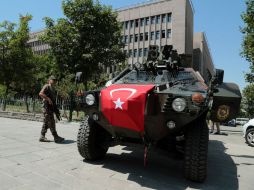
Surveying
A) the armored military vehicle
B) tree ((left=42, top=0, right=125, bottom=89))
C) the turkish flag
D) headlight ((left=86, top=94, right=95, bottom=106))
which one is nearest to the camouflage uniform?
the armored military vehicle

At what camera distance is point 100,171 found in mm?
4559

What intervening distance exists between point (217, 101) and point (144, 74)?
5.30ft

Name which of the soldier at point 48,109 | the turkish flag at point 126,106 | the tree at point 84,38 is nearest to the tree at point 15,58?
the tree at point 84,38

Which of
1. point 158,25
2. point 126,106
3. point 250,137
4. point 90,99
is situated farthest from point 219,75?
point 158,25

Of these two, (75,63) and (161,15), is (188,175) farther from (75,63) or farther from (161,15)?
(161,15)

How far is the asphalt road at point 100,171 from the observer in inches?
152

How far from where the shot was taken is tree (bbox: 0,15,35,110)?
20188 mm

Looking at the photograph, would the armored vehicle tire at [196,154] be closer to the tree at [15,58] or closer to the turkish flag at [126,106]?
the turkish flag at [126,106]

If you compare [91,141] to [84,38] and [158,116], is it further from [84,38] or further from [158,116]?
[84,38]

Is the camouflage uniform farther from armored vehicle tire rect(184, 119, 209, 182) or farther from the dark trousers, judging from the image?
armored vehicle tire rect(184, 119, 209, 182)

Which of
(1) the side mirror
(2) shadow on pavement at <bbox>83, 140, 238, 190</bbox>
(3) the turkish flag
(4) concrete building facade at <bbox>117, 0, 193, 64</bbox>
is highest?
(4) concrete building facade at <bbox>117, 0, 193, 64</bbox>

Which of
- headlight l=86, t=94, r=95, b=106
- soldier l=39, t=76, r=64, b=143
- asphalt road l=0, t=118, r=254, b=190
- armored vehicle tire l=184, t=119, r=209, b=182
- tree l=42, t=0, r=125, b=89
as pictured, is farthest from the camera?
tree l=42, t=0, r=125, b=89

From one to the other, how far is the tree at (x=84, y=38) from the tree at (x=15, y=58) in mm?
3120

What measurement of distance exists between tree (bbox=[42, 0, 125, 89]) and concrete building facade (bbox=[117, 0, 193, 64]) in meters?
34.7
